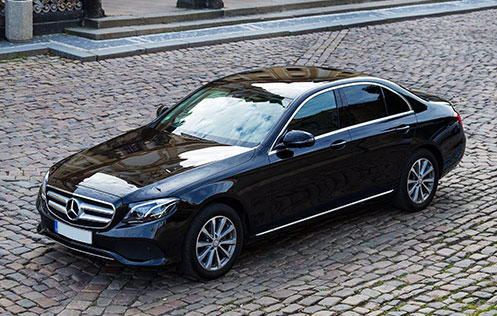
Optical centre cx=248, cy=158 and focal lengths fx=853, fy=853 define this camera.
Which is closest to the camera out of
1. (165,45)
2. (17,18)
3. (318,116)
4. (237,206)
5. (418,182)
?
(237,206)

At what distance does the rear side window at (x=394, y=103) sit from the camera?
9016 mm

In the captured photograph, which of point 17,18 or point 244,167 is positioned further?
point 17,18

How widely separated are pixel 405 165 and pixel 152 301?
334 centimetres

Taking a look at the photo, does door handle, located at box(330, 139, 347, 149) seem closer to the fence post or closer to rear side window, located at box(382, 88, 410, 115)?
rear side window, located at box(382, 88, 410, 115)

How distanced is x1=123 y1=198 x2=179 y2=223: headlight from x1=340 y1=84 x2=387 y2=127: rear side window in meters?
2.28

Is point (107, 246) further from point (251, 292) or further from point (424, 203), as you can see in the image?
point (424, 203)

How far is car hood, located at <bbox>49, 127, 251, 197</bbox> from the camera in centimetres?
730

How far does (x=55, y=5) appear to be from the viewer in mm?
18344

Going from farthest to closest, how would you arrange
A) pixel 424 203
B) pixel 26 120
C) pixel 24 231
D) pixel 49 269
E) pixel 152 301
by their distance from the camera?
pixel 26 120 < pixel 424 203 < pixel 24 231 < pixel 49 269 < pixel 152 301

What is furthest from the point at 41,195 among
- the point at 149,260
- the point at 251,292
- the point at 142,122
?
the point at 142,122

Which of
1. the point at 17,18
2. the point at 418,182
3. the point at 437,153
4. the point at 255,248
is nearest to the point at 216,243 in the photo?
the point at 255,248

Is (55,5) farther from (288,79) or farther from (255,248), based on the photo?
(255,248)

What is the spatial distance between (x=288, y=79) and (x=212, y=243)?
233 centimetres

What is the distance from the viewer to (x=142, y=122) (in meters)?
12.6
